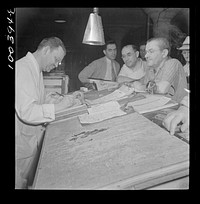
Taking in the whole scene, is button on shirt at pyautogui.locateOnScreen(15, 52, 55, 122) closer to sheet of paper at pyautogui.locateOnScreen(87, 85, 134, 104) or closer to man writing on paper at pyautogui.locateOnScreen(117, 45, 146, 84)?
sheet of paper at pyautogui.locateOnScreen(87, 85, 134, 104)

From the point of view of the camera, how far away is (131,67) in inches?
102

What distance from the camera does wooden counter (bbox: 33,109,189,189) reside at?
81.6 inches

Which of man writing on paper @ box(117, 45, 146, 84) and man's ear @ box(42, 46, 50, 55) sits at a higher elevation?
man's ear @ box(42, 46, 50, 55)

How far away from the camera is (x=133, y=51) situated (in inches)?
101

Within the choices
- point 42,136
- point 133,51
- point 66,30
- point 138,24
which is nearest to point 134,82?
point 133,51

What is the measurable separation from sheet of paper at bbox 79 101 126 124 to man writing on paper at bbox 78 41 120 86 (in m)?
0.22

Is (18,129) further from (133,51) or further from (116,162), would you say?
(133,51)

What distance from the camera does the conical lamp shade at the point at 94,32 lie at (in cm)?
251

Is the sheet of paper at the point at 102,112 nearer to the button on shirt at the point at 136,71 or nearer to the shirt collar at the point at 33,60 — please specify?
the button on shirt at the point at 136,71

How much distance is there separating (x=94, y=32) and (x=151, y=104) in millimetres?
740

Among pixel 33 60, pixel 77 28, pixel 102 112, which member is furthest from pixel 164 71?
pixel 33 60
